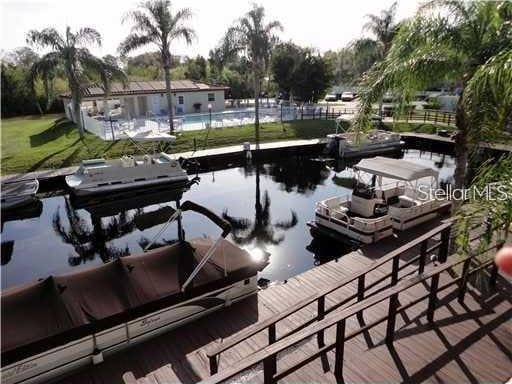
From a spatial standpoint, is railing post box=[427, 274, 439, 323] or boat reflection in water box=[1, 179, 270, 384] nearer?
railing post box=[427, 274, 439, 323]

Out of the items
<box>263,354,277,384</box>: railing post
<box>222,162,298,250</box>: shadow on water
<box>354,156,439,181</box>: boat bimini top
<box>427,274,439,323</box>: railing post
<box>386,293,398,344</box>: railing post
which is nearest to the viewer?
<box>263,354,277,384</box>: railing post

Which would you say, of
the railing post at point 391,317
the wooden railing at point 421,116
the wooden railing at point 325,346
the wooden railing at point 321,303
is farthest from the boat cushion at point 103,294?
the wooden railing at point 421,116

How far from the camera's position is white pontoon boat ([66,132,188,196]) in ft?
57.2

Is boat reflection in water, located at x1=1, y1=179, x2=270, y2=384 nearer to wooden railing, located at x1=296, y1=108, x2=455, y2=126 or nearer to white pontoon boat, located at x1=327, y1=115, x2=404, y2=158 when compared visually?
white pontoon boat, located at x1=327, y1=115, x2=404, y2=158

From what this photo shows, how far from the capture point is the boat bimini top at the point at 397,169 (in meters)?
12.4

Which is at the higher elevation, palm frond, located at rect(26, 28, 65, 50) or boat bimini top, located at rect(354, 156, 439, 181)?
palm frond, located at rect(26, 28, 65, 50)

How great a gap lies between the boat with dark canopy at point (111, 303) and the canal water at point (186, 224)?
9.99 feet

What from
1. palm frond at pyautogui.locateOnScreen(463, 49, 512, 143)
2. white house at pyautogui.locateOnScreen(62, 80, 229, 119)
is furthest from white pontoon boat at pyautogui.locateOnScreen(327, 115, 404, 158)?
palm frond at pyautogui.locateOnScreen(463, 49, 512, 143)

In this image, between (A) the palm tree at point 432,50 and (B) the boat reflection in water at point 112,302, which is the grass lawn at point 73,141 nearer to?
(B) the boat reflection in water at point 112,302

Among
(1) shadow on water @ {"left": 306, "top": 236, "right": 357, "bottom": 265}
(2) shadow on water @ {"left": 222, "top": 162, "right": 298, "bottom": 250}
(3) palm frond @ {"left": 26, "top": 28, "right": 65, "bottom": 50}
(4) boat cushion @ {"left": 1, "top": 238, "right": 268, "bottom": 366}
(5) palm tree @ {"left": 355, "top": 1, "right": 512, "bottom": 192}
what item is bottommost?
(2) shadow on water @ {"left": 222, "top": 162, "right": 298, "bottom": 250}

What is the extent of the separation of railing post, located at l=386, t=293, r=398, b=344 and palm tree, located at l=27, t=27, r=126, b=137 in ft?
75.8

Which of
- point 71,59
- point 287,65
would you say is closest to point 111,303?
point 71,59

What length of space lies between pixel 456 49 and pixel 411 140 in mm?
22494

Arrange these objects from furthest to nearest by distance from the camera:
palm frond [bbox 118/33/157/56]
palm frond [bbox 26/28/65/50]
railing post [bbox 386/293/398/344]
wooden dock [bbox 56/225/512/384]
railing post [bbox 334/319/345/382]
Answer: palm frond [bbox 118/33/157/56] → palm frond [bbox 26/28/65/50] → railing post [bbox 386/293/398/344] → wooden dock [bbox 56/225/512/384] → railing post [bbox 334/319/345/382]
